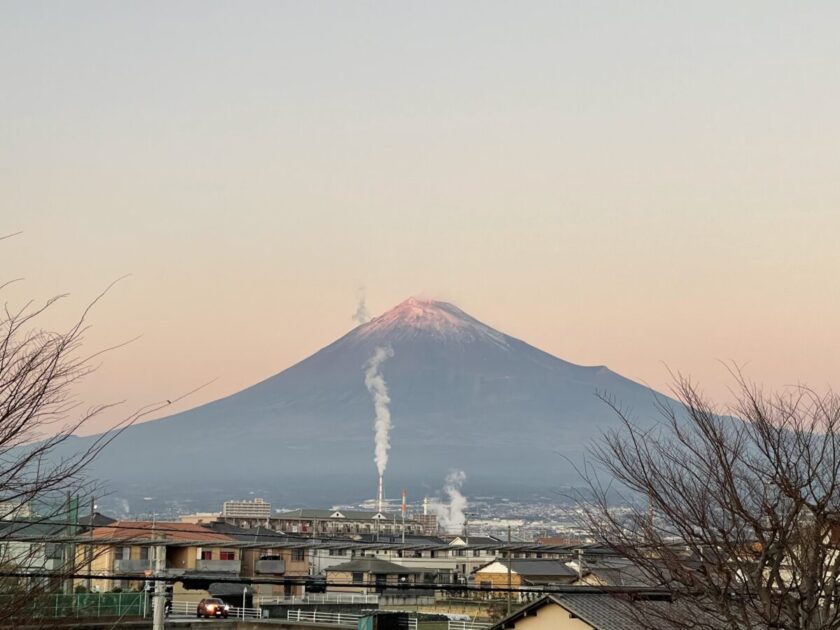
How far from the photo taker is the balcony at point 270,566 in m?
51.8

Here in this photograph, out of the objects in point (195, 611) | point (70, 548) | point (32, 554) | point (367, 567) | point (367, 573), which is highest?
point (32, 554)

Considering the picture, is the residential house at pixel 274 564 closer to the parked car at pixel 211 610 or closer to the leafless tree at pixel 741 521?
the parked car at pixel 211 610

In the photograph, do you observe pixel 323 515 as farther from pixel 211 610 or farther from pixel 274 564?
pixel 211 610

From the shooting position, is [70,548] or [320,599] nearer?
[70,548]

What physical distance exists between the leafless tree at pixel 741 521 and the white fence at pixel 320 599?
30.3 m

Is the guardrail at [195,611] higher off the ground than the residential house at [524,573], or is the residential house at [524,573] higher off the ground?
the residential house at [524,573]

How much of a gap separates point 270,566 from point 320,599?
525 cm

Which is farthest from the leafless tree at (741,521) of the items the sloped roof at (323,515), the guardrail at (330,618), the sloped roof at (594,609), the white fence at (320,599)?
the sloped roof at (323,515)

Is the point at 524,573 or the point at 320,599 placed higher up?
the point at 524,573

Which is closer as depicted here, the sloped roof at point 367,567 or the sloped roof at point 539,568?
the sloped roof at point 539,568

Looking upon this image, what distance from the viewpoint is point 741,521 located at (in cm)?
1445

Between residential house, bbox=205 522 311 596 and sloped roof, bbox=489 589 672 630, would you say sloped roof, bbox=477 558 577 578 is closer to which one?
residential house, bbox=205 522 311 596

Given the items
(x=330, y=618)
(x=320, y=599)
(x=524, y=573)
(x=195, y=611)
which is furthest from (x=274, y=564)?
(x=330, y=618)

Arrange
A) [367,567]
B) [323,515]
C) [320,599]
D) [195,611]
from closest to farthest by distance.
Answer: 1. [195,611]
2. [320,599]
3. [367,567]
4. [323,515]
